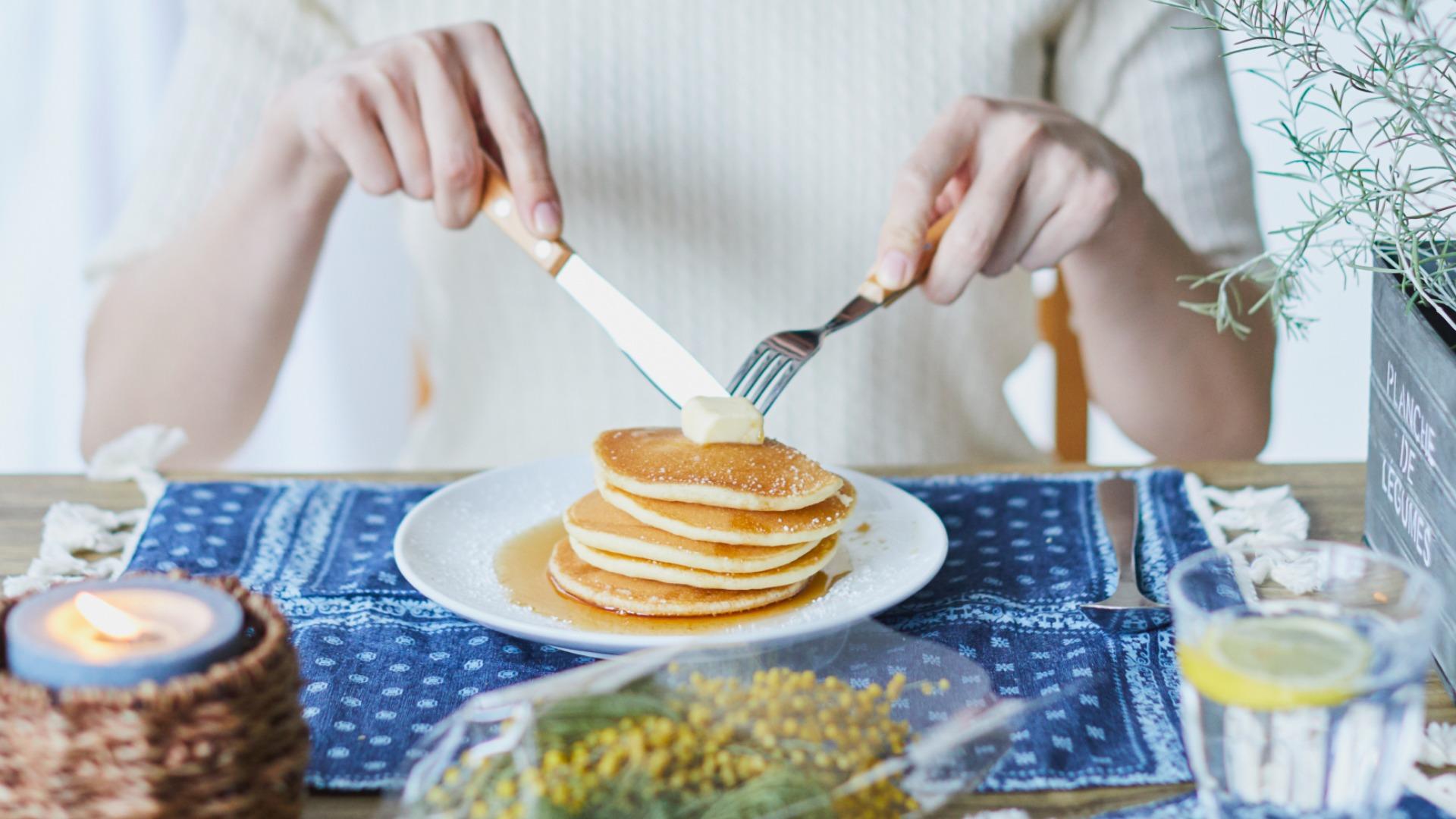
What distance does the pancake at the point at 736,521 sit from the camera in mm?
795

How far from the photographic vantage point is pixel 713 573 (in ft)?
2.67

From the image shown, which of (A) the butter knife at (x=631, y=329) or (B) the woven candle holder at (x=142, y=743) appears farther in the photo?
(A) the butter knife at (x=631, y=329)

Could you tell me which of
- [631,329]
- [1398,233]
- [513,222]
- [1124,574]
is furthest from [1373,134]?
[513,222]

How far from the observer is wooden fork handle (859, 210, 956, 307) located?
3.52 feet

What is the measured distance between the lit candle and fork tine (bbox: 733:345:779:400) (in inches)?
20.0

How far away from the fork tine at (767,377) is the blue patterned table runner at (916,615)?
0.19 metres

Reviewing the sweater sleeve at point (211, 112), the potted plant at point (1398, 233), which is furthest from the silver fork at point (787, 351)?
the sweater sleeve at point (211, 112)

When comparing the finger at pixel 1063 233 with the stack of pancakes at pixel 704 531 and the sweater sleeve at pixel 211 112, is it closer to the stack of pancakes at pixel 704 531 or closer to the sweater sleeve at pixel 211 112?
the stack of pancakes at pixel 704 531

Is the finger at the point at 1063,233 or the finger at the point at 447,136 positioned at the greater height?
the finger at the point at 447,136

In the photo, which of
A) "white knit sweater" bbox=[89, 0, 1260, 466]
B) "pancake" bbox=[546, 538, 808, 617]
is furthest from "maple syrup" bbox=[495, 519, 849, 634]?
"white knit sweater" bbox=[89, 0, 1260, 466]

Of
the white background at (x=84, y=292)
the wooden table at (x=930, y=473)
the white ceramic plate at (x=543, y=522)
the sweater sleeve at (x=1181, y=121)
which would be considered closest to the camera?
the white ceramic plate at (x=543, y=522)

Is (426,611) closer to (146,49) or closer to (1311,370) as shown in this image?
(146,49)

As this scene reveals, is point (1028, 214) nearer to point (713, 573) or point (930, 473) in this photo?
point (930, 473)

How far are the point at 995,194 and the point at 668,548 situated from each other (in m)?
0.49
